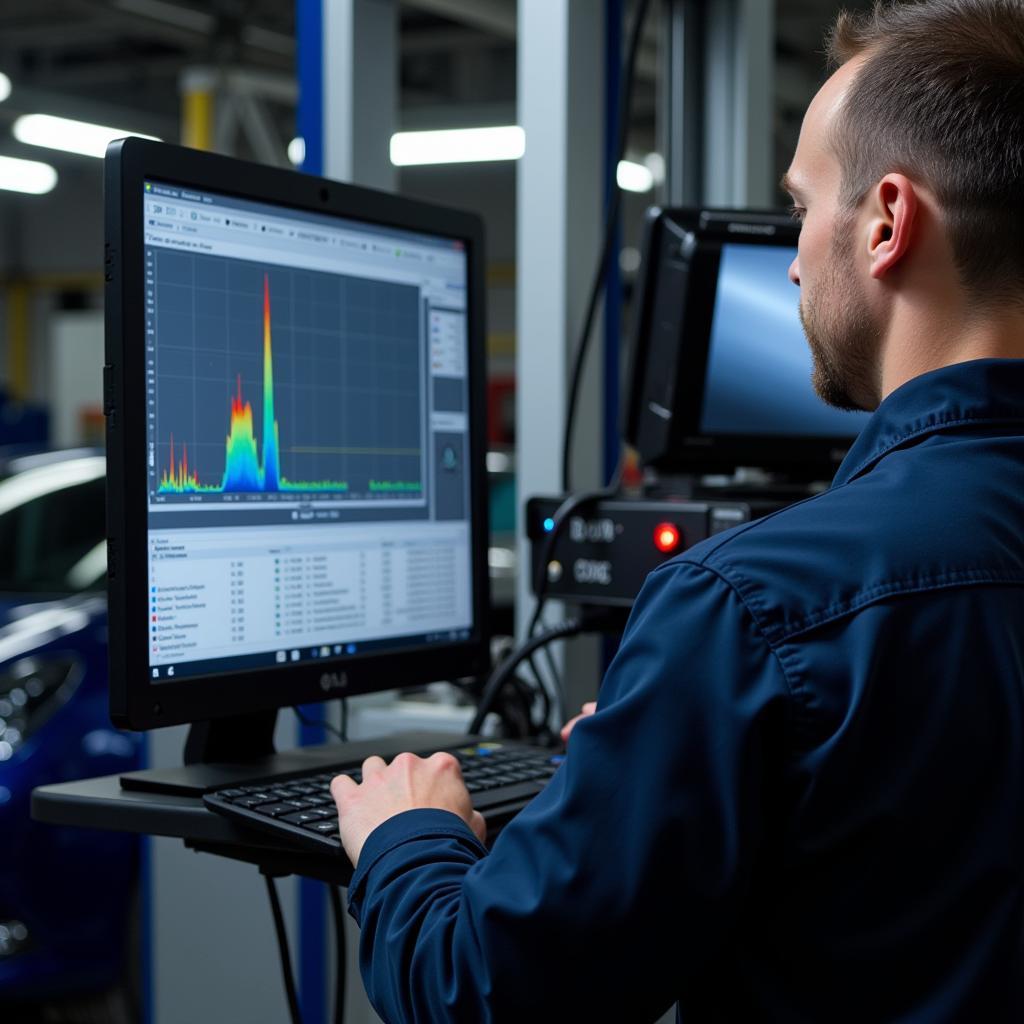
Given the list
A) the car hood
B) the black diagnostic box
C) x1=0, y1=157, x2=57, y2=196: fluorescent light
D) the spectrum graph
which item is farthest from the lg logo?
x1=0, y1=157, x2=57, y2=196: fluorescent light

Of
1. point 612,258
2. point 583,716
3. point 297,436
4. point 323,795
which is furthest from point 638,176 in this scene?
point 583,716

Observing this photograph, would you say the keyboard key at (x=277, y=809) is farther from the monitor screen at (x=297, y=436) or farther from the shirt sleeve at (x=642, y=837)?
the shirt sleeve at (x=642, y=837)

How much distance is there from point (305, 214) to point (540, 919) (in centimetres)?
85

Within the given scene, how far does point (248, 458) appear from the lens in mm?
1415

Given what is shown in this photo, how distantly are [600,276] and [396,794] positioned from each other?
1042 mm

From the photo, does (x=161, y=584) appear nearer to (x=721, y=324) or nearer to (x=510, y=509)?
(x=721, y=324)

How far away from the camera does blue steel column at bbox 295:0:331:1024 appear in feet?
6.98

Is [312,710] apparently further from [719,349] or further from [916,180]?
[916,180]

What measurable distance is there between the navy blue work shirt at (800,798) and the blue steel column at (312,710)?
126 cm

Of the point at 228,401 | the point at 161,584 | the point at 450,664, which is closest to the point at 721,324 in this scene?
the point at 450,664

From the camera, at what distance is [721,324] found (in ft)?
6.11

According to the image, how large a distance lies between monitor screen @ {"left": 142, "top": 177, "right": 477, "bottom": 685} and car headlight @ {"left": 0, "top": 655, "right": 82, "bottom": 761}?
1605 mm

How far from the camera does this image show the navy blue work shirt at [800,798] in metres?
0.87

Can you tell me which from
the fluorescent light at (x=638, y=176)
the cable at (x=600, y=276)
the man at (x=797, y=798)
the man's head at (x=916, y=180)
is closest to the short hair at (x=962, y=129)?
the man's head at (x=916, y=180)
